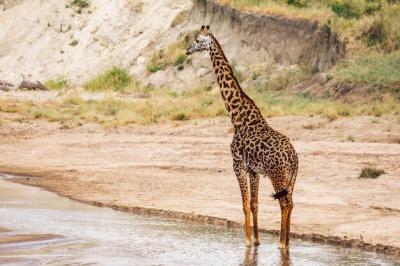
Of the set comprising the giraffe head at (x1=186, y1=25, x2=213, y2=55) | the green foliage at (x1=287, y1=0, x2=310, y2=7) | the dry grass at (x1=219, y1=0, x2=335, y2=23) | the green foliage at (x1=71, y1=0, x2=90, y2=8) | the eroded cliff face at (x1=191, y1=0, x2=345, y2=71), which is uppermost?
the green foliage at (x1=71, y1=0, x2=90, y2=8)

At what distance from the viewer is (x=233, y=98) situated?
41.6 ft

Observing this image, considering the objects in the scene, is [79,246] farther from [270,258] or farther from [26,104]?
[26,104]

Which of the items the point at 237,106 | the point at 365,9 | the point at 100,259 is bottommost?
the point at 100,259

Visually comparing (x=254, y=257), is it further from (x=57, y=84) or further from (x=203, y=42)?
(x=57, y=84)

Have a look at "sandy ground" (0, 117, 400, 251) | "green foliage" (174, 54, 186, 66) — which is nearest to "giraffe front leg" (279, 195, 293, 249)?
"sandy ground" (0, 117, 400, 251)

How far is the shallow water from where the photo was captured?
1112cm

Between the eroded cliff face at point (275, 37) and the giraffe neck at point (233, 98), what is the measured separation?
26139 millimetres

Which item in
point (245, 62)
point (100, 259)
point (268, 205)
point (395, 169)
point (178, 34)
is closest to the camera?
point (100, 259)

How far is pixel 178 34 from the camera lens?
49.4 meters

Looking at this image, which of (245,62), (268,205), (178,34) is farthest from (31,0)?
(268,205)

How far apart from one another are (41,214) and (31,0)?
48860 mm

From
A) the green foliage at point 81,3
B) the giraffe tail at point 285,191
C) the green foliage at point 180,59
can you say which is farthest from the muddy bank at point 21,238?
the green foliage at point 81,3

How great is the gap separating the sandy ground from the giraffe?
1.84 meters

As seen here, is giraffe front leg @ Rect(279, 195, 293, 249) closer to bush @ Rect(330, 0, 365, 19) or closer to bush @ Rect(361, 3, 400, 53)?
bush @ Rect(361, 3, 400, 53)
